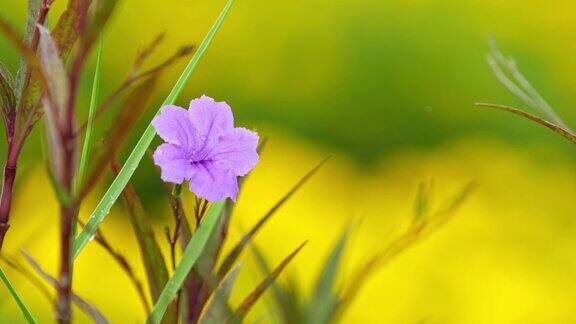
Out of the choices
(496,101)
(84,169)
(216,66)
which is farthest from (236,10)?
(84,169)

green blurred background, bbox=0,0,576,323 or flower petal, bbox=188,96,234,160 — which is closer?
flower petal, bbox=188,96,234,160

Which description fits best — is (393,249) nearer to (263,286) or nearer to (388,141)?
(263,286)

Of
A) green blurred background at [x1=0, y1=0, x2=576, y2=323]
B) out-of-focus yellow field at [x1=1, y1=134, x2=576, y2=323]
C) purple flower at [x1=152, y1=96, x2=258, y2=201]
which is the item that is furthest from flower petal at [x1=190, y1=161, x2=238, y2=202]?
green blurred background at [x1=0, y1=0, x2=576, y2=323]

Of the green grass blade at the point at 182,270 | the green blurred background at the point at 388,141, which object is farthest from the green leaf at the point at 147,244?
the green blurred background at the point at 388,141

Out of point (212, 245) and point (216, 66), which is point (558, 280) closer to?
point (216, 66)

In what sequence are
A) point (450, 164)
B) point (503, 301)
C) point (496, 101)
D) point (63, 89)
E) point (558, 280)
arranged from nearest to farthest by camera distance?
point (63, 89) < point (503, 301) < point (558, 280) < point (450, 164) < point (496, 101)

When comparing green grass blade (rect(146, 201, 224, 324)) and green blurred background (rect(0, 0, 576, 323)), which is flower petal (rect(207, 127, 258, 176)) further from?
green blurred background (rect(0, 0, 576, 323))

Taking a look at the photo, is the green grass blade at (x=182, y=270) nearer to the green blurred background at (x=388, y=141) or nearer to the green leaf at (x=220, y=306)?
the green leaf at (x=220, y=306)

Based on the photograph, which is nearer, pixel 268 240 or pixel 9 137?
pixel 9 137
